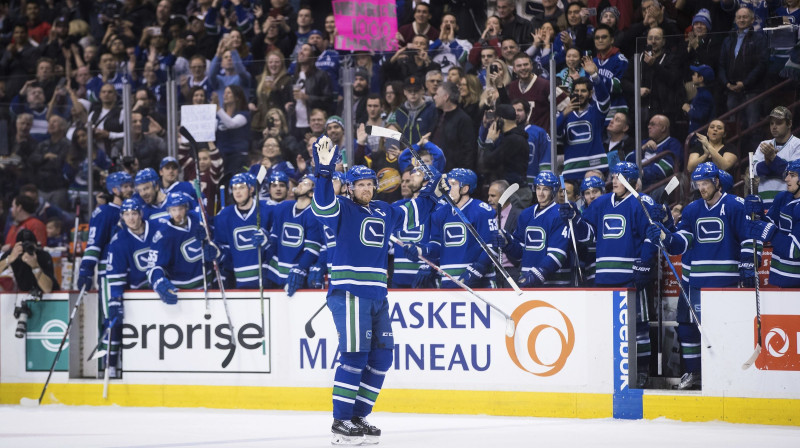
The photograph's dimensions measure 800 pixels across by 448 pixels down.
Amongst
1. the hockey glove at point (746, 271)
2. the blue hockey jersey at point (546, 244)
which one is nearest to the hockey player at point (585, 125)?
the blue hockey jersey at point (546, 244)

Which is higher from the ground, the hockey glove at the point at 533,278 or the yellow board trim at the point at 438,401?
the hockey glove at the point at 533,278

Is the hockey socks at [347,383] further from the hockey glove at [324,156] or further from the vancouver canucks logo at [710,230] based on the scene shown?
the vancouver canucks logo at [710,230]

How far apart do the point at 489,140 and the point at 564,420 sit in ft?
8.07

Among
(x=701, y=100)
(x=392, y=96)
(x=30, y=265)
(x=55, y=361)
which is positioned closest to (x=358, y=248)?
(x=392, y=96)

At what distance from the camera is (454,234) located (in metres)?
8.66

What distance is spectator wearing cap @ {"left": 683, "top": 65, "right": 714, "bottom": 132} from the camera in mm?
8367

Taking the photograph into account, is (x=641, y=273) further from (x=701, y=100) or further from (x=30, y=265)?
(x=30, y=265)

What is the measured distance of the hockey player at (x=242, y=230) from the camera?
9.18m

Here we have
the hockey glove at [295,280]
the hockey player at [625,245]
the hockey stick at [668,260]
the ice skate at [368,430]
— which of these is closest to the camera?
the ice skate at [368,430]

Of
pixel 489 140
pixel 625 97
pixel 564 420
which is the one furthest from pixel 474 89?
pixel 564 420

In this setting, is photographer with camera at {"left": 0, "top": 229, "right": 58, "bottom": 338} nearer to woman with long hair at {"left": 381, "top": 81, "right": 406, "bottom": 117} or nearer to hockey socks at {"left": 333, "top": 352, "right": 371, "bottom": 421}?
woman with long hair at {"left": 381, "top": 81, "right": 406, "bottom": 117}

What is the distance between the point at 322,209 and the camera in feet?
21.5

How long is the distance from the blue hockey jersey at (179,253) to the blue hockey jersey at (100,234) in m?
0.50

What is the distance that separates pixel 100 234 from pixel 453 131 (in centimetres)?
308
